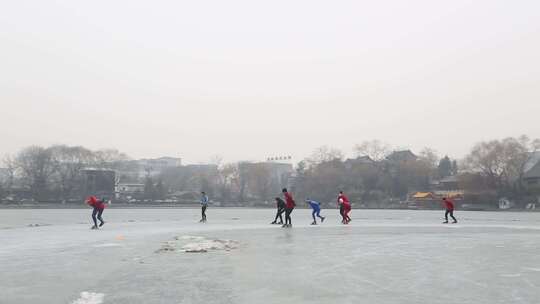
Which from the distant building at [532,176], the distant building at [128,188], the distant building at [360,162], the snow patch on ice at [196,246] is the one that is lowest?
the snow patch on ice at [196,246]

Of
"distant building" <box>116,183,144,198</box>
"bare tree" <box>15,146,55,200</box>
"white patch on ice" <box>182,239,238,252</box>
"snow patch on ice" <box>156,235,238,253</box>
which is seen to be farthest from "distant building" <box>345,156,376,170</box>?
"white patch on ice" <box>182,239,238,252</box>

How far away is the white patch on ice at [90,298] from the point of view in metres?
9.14

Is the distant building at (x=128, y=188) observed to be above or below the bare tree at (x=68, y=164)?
below

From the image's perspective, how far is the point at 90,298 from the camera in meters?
9.45

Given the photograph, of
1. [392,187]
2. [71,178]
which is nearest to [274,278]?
[392,187]

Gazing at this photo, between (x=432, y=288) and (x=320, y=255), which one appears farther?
(x=320, y=255)

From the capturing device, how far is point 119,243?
19.2 metres

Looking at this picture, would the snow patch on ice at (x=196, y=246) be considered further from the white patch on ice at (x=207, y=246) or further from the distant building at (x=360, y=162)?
the distant building at (x=360, y=162)

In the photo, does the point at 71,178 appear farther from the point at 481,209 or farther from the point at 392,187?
the point at 481,209

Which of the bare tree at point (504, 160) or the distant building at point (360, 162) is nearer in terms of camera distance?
the bare tree at point (504, 160)

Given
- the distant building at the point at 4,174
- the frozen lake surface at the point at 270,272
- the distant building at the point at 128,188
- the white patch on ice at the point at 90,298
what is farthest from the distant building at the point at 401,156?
the white patch on ice at the point at 90,298

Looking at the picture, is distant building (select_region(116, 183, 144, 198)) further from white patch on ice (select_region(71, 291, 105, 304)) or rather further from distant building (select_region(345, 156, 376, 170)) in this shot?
white patch on ice (select_region(71, 291, 105, 304))

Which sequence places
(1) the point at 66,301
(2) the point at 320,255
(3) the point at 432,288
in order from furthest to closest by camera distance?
(2) the point at 320,255, (3) the point at 432,288, (1) the point at 66,301

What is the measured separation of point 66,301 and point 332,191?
419 feet
